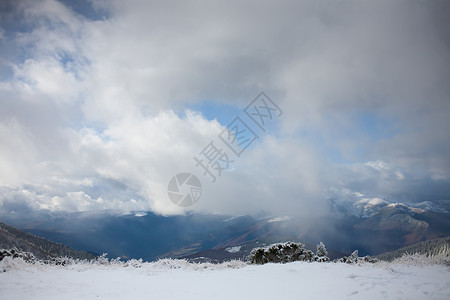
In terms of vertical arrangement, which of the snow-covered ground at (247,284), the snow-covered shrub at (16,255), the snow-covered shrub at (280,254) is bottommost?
the snow-covered shrub at (280,254)

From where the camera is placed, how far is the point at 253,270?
46.1 ft

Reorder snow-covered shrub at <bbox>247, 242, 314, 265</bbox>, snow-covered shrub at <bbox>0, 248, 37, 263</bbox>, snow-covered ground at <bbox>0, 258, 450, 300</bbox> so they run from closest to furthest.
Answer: snow-covered ground at <bbox>0, 258, 450, 300</bbox>
snow-covered shrub at <bbox>0, 248, 37, 263</bbox>
snow-covered shrub at <bbox>247, 242, 314, 265</bbox>

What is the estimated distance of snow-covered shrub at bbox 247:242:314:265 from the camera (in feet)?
65.8

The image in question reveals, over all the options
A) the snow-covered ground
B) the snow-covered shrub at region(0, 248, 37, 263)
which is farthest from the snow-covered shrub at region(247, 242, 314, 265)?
the snow-covered shrub at region(0, 248, 37, 263)

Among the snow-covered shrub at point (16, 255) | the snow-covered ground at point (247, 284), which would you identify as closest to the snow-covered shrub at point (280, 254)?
the snow-covered ground at point (247, 284)

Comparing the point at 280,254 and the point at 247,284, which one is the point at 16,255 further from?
the point at 280,254

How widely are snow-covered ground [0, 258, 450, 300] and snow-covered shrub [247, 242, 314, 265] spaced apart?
6.14 meters

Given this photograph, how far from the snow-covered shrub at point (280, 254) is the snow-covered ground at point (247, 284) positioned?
6.14m

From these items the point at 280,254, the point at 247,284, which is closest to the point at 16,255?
the point at 247,284

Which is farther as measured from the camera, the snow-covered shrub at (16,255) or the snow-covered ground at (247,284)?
the snow-covered shrub at (16,255)

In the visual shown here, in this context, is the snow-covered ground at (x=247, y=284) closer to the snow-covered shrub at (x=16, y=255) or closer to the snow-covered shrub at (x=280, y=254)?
the snow-covered shrub at (x=16, y=255)

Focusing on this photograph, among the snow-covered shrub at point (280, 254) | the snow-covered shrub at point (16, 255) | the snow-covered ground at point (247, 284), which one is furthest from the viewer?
the snow-covered shrub at point (280, 254)

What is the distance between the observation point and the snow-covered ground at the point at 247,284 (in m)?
8.56

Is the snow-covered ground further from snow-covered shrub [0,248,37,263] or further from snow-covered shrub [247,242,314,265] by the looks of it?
snow-covered shrub [247,242,314,265]
